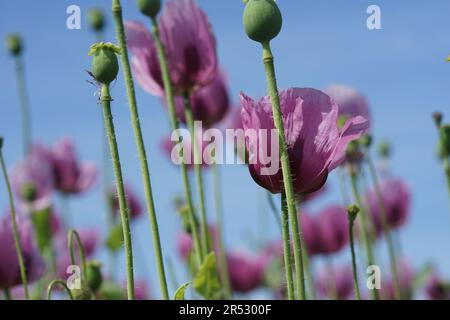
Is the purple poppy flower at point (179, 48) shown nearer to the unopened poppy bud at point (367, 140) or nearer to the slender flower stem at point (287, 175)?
the unopened poppy bud at point (367, 140)

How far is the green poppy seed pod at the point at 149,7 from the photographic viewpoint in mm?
1368

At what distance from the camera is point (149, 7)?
138 cm

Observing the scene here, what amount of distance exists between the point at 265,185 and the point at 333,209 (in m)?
1.82

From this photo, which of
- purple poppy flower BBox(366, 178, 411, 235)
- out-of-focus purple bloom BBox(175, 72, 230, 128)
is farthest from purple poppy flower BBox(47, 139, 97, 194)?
out-of-focus purple bloom BBox(175, 72, 230, 128)

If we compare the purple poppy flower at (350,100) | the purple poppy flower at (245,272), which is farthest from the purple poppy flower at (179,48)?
the purple poppy flower at (245,272)

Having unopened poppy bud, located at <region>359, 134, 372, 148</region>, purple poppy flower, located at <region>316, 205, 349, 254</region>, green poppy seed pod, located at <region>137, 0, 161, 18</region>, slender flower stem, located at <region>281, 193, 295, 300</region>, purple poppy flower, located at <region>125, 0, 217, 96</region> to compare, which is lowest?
purple poppy flower, located at <region>316, 205, 349, 254</region>

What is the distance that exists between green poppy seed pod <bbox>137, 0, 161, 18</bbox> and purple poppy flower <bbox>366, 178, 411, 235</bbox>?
4.58 feet

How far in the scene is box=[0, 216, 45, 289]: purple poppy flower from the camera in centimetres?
150

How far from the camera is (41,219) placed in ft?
7.87

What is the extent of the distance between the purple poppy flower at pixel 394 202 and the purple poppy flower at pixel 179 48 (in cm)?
124

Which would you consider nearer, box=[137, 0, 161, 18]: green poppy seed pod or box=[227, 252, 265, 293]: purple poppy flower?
box=[137, 0, 161, 18]: green poppy seed pod

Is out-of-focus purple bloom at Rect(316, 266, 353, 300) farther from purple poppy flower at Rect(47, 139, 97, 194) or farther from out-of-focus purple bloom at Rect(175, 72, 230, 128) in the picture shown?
out-of-focus purple bloom at Rect(175, 72, 230, 128)
